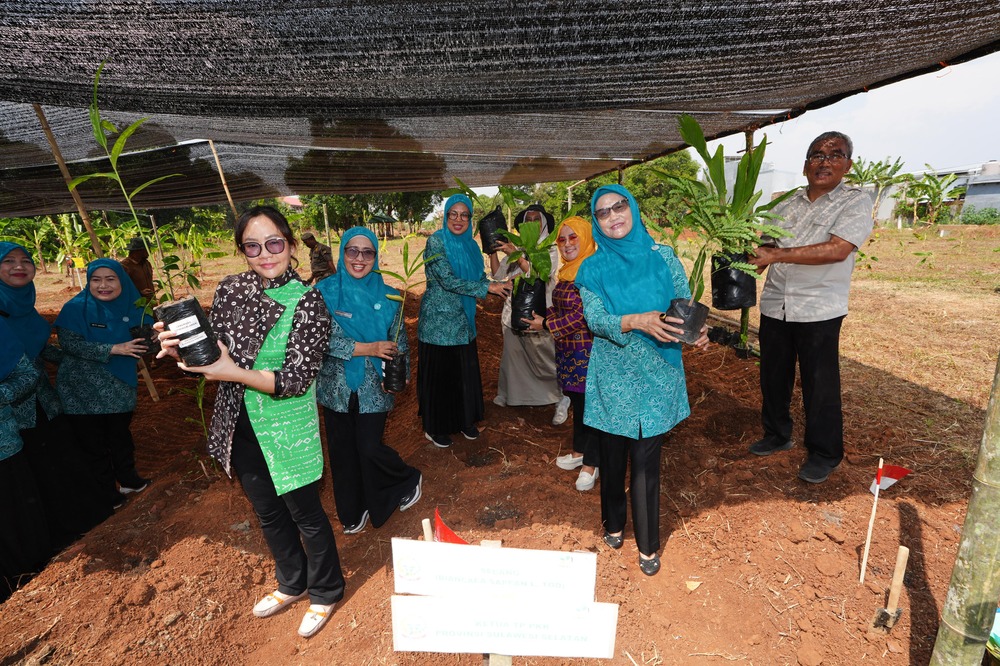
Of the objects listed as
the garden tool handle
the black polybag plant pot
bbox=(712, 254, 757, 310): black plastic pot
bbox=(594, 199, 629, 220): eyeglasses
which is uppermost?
bbox=(594, 199, 629, 220): eyeglasses

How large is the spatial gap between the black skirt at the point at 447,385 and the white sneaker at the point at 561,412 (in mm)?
697

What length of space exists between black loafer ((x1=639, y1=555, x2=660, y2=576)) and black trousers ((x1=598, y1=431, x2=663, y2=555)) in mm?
30

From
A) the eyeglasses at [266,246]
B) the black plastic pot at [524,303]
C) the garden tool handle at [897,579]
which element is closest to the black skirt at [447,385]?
the black plastic pot at [524,303]

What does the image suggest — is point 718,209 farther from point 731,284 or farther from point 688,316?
point 688,316

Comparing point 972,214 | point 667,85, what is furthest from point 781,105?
point 972,214

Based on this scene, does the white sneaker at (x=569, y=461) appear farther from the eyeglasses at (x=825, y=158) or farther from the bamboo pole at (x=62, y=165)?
the bamboo pole at (x=62, y=165)

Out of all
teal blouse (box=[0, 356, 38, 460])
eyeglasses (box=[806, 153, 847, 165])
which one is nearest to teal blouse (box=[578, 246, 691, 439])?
eyeglasses (box=[806, 153, 847, 165])

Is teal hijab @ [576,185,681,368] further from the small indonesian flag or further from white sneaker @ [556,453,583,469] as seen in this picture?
white sneaker @ [556,453,583,469]

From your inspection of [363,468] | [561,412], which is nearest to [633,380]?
[363,468]

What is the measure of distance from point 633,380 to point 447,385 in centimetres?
162

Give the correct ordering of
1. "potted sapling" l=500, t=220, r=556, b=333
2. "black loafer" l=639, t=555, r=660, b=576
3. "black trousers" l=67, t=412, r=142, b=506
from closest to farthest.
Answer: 1. "black loafer" l=639, t=555, r=660, b=576
2. "potted sapling" l=500, t=220, r=556, b=333
3. "black trousers" l=67, t=412, r=142, b=506

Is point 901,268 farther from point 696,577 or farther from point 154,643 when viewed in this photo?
point 154,643

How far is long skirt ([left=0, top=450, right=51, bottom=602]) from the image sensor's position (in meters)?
2.23

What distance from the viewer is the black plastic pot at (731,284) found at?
198 cm
